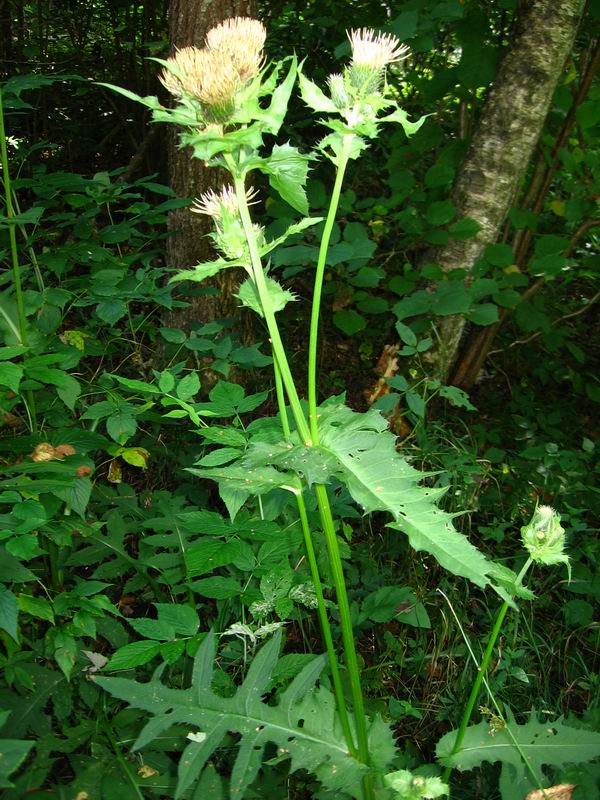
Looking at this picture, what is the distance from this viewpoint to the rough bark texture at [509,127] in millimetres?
3229

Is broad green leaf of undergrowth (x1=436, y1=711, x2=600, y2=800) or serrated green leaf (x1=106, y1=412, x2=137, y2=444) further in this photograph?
serrated green leaf (x1=106, y1=412, x2=137, y2=444)

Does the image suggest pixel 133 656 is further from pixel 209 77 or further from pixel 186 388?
pixel 209 77

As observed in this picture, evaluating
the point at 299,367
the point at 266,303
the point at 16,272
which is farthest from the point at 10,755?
the point at 299,367

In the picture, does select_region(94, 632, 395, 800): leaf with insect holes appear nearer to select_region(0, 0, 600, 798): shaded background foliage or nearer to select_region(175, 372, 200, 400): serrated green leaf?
select_region(0, 0, 600, 798): shaded background foliage

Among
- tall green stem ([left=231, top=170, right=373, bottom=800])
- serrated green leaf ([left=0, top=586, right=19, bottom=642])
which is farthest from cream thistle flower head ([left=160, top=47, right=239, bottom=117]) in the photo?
serrated green leaf ([left=0, top=586, right=19, bottom=642])

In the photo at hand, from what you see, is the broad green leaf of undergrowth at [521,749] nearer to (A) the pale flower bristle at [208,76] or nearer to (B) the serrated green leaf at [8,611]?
(B) the serrated green leaf at [8,611]

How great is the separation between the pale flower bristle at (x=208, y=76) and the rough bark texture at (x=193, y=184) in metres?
1.73

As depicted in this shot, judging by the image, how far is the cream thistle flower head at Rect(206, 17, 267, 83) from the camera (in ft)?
4.20

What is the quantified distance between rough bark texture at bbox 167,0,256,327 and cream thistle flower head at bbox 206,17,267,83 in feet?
5.65

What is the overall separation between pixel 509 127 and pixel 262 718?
2.95 meters

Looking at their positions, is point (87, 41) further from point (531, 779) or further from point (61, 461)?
point (531, 779)

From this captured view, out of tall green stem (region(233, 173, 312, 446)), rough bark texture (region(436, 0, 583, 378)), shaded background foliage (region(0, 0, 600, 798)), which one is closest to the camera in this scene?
tall green stem (region(233, 173, 312, 446))

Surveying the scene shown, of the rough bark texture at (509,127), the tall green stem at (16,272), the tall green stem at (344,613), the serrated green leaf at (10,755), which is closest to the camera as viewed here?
the serrated green leaf at (10,755)

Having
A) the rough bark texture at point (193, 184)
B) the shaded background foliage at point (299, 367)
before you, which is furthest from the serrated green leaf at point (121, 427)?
the rough bark texture at point (193, 184)
